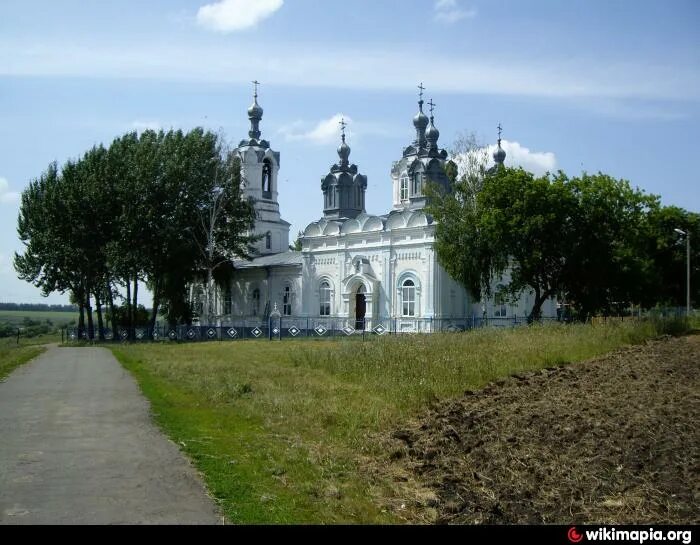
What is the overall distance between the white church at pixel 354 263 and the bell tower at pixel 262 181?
7 centimetres

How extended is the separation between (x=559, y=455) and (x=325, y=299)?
37015 millimetres

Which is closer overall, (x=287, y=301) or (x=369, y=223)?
(x=369, y=223)

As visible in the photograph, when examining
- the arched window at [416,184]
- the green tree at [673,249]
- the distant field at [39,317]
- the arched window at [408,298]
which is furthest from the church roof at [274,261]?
the distant field at [39,317]

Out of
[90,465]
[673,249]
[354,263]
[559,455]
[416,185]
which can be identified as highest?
[416,185]

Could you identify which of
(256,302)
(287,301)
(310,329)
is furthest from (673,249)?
(256,302)

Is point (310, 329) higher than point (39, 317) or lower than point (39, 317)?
lower

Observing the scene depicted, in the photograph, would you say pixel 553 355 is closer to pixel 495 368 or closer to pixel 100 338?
pixel 495 368

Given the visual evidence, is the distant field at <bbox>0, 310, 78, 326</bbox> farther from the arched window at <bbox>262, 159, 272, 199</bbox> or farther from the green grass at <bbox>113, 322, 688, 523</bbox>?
the green grass at <bbox>113, 322, 688, 523</bbox>

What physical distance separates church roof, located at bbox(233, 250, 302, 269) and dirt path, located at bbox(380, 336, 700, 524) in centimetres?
3592

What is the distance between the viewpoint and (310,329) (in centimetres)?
4038

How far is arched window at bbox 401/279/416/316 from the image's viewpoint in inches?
1567
